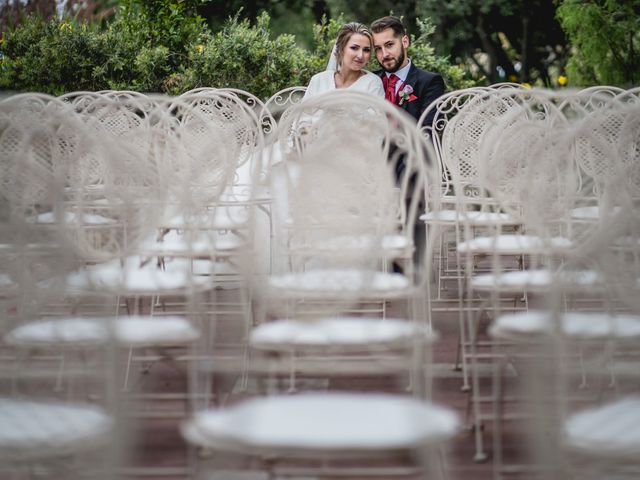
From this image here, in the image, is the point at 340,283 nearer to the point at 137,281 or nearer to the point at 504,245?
the point at 137,281

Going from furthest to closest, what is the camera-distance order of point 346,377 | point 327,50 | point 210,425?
point 327,50, point 346,377, point 210,425

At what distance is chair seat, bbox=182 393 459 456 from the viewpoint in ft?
5.84

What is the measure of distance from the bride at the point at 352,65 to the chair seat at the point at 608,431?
3620mm

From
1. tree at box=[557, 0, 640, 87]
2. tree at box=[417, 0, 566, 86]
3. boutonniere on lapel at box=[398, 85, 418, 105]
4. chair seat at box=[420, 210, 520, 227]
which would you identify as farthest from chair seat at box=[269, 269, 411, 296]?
tree at box=[417, 0, 566, 86]

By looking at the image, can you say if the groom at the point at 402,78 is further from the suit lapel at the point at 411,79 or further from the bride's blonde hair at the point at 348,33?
the bride's blonde hair at the point at 348,33

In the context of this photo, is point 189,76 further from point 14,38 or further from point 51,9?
point 51,9

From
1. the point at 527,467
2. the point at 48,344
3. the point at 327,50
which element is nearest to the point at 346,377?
the point at 527,467

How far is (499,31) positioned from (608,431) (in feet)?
44.6

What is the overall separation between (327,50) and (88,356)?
4.69 m

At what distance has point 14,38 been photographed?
329 inches

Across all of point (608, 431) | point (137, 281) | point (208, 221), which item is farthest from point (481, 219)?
point (608, 431)

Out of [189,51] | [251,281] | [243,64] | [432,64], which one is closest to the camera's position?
[251,281]

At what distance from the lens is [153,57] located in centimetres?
807

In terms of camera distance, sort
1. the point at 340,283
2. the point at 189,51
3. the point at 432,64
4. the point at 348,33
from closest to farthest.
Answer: the point at 340,283 → the point at 348,33 → the point at 189,51 → the point at 432,64
